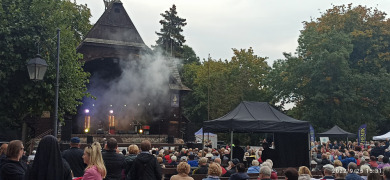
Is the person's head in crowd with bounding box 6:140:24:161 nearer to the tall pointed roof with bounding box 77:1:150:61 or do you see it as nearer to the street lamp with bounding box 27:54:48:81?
the street lamp with bounding box 27:54:48:81

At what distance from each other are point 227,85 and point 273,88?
668 centimetres

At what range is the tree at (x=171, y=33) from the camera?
2761 inches

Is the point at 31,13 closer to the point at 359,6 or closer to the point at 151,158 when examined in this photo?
the point at 151,158

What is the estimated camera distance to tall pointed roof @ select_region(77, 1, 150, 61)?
35781mm

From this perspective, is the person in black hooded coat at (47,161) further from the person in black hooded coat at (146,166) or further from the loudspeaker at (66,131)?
the loudspeaker at (66,131)

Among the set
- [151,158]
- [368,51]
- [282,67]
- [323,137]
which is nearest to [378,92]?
[368,51]

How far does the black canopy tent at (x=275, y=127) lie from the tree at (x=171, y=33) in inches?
2052

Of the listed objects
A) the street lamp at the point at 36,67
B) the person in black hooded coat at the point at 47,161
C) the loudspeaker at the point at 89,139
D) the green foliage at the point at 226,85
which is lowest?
the loudspeaker at the point at 89,139

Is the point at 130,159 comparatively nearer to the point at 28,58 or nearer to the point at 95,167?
the point at 95,167

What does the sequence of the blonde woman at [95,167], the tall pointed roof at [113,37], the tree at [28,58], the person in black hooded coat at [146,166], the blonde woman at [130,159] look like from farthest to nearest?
the tall pointed roof at [113,37], the tree at [28,58], the blonde woman at [130,159], the person in black hooded coat at [146,166], the blonde woman at [95,167]

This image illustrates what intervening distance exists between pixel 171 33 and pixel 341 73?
122 ft

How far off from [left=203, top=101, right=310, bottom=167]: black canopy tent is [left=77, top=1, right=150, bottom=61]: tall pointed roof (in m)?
21.3

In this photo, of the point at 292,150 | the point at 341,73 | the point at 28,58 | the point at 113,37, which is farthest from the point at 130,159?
the point at 341,73

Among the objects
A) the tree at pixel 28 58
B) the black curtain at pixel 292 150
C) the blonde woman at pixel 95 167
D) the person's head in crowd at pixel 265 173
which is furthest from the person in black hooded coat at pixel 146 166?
the tree at pixel 28 58
